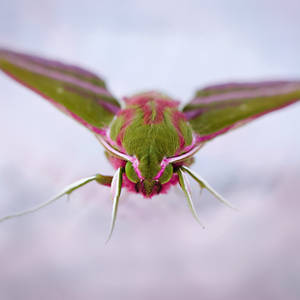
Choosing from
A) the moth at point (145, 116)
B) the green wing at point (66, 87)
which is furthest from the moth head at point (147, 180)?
the green wing at point (66, 87)

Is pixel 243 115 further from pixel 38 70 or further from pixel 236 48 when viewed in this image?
pixel 236 48

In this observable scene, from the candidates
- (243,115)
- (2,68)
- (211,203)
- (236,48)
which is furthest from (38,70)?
(236,48)

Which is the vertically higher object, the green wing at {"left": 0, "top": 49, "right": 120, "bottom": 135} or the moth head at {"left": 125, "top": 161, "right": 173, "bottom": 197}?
the green wing at {"left": 0, "top": 49, "right": 120, "bottom": 135}

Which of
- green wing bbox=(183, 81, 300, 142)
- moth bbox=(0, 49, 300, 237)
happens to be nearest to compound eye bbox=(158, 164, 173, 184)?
moth bbox=(0, 49, 300, 237)

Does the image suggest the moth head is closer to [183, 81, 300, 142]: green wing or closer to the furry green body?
the furry green body

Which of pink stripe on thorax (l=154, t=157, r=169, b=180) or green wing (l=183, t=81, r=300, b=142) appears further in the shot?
green wing (l=183, t=81, r=300, b=142)

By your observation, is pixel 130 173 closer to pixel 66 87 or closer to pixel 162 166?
pixel 162 166

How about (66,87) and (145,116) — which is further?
(66,87)

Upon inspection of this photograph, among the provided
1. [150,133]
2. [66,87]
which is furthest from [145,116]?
[66,87]

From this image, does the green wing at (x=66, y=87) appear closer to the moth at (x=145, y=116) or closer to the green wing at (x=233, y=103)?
the moth at (x=145, y=116)
